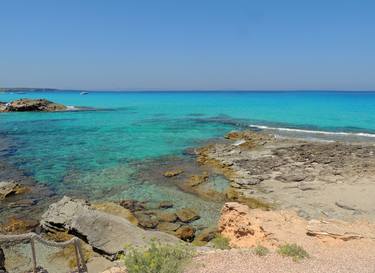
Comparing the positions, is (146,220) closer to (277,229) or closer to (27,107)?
(277,229)

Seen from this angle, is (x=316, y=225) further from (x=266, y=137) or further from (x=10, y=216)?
(x=266, y=137)

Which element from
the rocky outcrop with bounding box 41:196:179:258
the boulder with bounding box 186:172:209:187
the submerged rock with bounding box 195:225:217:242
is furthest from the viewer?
the boulder with bounding box 186:172:209:187

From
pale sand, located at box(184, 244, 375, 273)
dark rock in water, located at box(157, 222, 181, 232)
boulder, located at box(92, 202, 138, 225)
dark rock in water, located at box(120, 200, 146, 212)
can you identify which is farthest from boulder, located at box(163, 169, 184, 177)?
pale sand, located at box(184, 244, 375, 273)

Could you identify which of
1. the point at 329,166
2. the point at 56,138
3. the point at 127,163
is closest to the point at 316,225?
the point at 329,166

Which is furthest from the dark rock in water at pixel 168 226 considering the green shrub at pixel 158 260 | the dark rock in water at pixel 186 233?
the green shrub at pixel 158 260

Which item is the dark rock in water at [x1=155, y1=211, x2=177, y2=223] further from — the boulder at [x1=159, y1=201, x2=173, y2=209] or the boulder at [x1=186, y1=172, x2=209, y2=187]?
the boulder at [x1=186, y1=172, x2=209, y2=187]

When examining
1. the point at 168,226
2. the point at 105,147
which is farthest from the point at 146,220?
the point at 105,147

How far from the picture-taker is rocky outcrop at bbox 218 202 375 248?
37.8ft

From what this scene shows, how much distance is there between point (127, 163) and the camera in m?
28.9

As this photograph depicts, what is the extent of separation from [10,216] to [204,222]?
912cm

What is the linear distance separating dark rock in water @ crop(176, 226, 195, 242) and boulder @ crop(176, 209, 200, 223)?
1.31 m

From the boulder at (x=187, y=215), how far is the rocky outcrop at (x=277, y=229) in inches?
98.2

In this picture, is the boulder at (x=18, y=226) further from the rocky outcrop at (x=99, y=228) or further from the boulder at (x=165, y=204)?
the boulder at (x=165, y=204)

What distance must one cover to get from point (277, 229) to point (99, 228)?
6477mm
